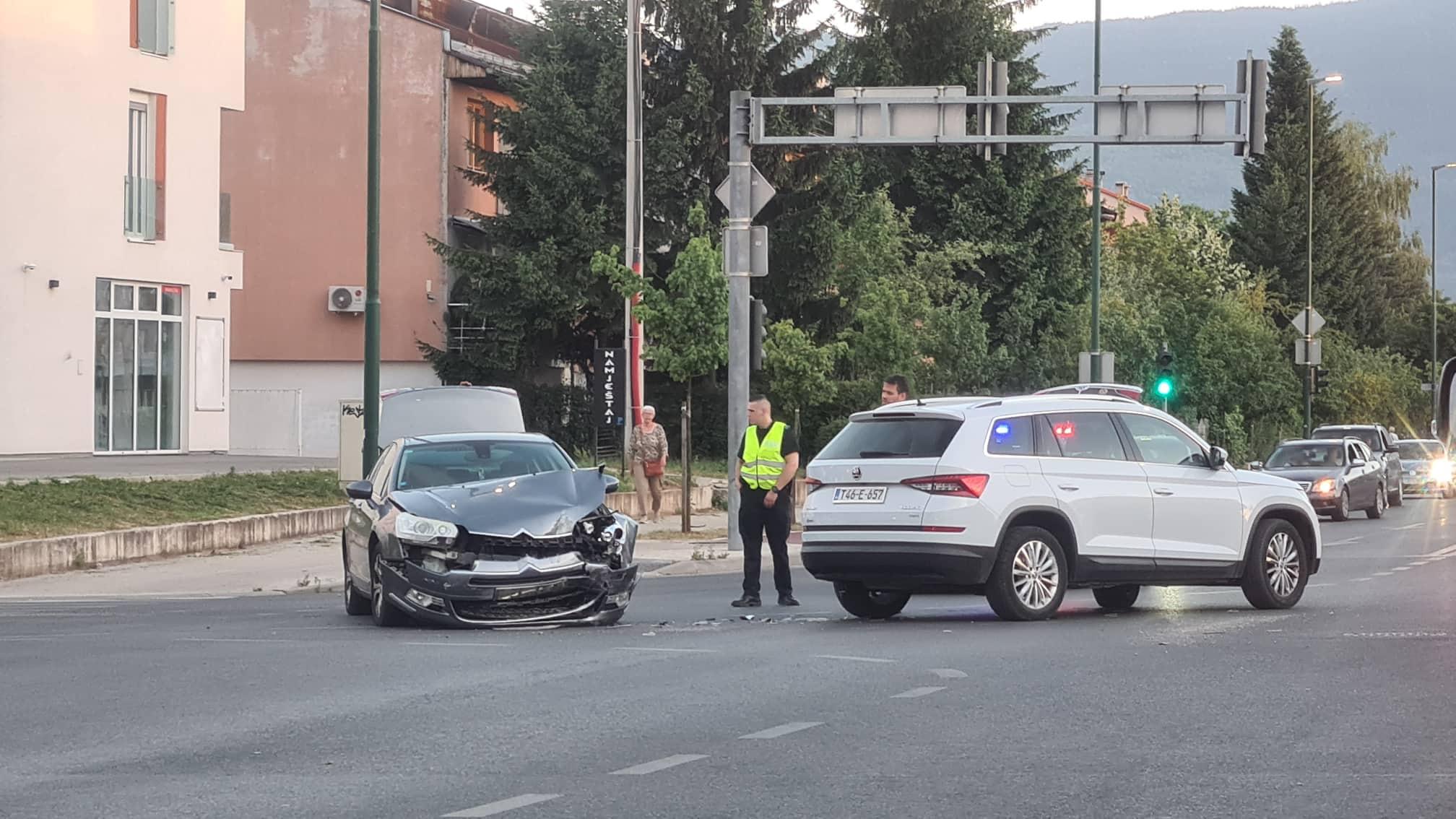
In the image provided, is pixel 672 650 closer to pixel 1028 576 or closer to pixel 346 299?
pixel 1028 576

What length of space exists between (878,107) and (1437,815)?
786 inches

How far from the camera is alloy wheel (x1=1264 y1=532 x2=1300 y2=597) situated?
17406 mm

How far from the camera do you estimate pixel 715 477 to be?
44.6 meters

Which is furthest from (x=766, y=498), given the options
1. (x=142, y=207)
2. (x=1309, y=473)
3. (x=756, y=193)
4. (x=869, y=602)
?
(x=142, y=207)

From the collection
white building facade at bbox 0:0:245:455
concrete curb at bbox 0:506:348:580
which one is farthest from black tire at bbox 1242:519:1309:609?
white building facade at bbox 0:0:245:455

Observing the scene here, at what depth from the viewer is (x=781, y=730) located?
10.1 meters

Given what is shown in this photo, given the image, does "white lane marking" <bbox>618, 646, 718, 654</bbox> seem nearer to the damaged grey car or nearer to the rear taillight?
the damaged grey car

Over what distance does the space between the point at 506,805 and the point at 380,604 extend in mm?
8278

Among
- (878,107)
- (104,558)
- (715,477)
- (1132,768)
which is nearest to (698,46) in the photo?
(715,477)

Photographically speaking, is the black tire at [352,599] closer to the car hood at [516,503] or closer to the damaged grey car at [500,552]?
the damaged grey car at [500,552]

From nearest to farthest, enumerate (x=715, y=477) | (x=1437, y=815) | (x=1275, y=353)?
(x=1437, y=815) → (x=715, y=477) → (x=1275, y=353)

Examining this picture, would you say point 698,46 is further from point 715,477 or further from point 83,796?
point 83,796

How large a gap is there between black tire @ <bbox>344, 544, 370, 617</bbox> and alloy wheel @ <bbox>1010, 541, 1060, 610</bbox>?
5216 millimetres

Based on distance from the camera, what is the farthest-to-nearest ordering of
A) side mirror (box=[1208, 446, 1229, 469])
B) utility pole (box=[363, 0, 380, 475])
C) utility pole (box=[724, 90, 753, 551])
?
utility pole (box=[363, 0, 380, 475])
utility pole (box=[724, 90, 753, 551])
side mirror (box=[1208, 446, 1229, 469])
